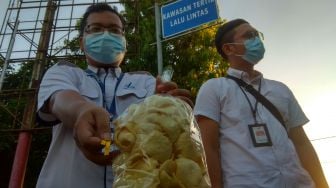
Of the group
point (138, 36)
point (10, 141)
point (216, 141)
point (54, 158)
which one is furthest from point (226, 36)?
point (10, 141)

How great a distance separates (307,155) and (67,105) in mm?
1794

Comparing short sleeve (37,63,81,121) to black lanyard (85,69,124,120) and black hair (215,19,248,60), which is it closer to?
black lanyard (85,69,124,120)

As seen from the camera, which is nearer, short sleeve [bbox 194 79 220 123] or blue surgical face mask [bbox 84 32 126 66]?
blue surgical face mask [bbox 84 32 126 66]

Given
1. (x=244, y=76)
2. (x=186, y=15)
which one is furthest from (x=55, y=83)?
(x=186, y=15)

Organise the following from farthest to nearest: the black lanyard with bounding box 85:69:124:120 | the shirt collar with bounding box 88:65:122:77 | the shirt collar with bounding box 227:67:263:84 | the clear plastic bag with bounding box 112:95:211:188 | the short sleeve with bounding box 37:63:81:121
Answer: the shirt collar with bounding box 227:67:263:84, the shirt collar with bounding box 88:65:122:77, the black lanyard with bounding box 85:69:124:120, the short sleeve with bounding box 37:63:81:121, the clear plastic bag with bounding box 112:95:211:188

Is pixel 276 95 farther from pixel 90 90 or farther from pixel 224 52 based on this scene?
pixel 90 90

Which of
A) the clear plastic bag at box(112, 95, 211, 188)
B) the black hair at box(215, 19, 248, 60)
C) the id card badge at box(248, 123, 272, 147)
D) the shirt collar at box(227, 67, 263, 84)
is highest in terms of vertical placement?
the black hair at box(215, 19, 248, 60)

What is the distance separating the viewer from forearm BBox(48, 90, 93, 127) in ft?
3.10

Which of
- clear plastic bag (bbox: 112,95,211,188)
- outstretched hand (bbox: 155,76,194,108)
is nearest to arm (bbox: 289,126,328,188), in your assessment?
outstretched hand (bbox: 155,76,194,108)

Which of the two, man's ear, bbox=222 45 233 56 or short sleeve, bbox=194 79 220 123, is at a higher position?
man's ear, bbox=222 45 233 56

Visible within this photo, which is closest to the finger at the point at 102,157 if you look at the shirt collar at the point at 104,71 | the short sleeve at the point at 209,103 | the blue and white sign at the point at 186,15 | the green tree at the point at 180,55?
the shirt collar at the point at 104,71

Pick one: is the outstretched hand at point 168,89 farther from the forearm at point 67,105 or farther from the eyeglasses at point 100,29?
the eyeglasses at point 100,29

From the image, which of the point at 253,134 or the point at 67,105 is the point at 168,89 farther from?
the point at 253,134

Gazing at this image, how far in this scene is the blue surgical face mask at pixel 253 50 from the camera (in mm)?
2715
